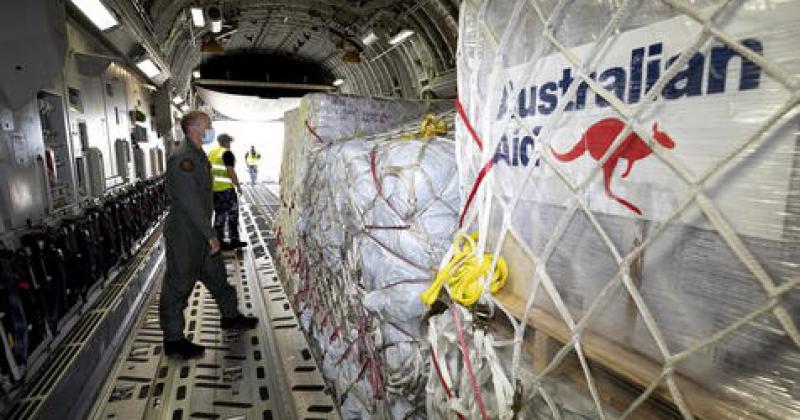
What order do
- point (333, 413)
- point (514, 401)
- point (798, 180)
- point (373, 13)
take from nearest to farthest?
1. point (798, 180)
2. point (514, 401)
3. point (333, 413)
4. point (373, 13)

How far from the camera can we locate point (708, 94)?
82 centimetres

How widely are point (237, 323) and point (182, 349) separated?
56 centimetres

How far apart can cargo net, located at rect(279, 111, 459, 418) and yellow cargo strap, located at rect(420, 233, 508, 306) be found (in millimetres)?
411

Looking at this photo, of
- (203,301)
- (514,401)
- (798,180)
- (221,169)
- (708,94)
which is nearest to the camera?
(798,180)

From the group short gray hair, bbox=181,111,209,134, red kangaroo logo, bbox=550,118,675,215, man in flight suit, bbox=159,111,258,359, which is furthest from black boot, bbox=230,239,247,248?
red kangaroo logo, bbox=550,118,675,215

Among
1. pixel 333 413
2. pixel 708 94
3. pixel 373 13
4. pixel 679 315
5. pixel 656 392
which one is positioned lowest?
pixel 333 413

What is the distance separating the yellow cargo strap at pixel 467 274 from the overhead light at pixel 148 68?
7743 millimetres

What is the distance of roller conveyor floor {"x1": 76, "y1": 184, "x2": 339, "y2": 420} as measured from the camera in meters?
2.68

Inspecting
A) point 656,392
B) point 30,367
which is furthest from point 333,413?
point 656,392

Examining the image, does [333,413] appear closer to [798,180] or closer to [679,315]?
[679,315]

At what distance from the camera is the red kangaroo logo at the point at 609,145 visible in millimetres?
929

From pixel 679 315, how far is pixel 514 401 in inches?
23.6

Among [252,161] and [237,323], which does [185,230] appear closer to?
[237,323]

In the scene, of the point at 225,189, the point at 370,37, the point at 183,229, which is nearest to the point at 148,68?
the point at 225,189
